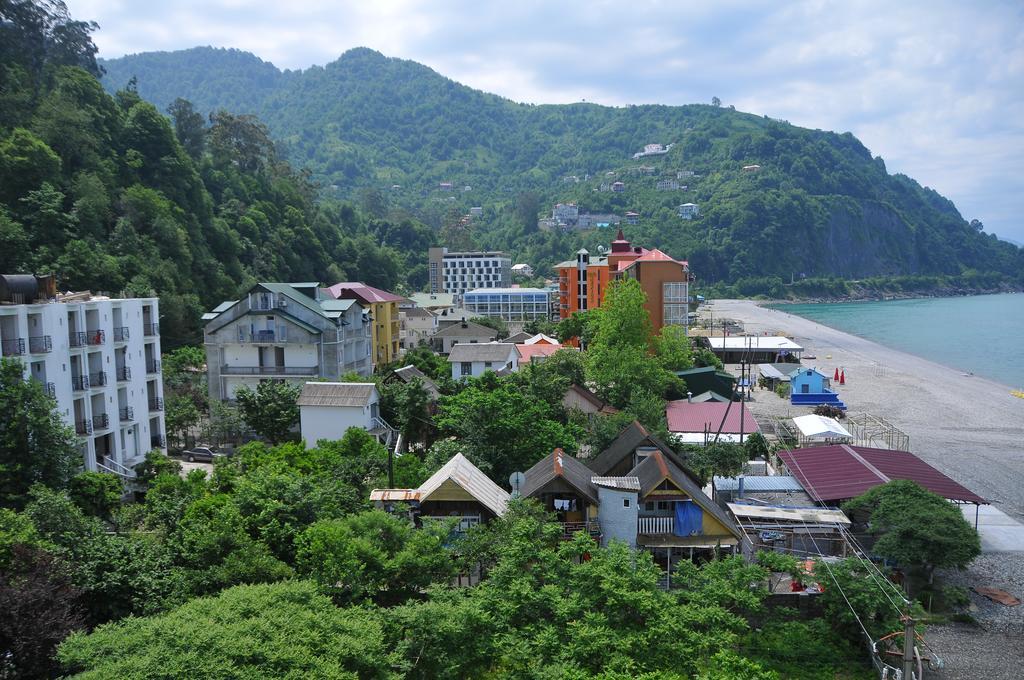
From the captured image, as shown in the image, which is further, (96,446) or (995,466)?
(995,466)

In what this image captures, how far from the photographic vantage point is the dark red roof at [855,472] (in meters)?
24.5

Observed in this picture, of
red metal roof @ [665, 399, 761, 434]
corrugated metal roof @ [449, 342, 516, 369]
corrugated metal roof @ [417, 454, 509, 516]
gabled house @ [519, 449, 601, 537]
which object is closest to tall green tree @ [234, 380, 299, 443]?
corrugated metal roof @ [417, 454, 509, 516]

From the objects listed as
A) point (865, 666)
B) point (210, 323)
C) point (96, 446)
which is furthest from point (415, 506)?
point (210, 323)

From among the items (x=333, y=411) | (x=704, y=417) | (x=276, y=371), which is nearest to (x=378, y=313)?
(x=276, y=371)

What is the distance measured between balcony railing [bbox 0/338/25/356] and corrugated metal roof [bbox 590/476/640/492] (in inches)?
773

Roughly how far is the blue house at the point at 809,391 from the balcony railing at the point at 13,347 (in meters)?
44.6

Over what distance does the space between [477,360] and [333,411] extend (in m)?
16.9

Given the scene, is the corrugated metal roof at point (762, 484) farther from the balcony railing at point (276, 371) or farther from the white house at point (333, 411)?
the balcony railing at point (276, 371)

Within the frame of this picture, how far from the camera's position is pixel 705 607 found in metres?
15.9

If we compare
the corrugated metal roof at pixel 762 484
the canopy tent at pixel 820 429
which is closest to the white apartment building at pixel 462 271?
the canopy tent at pixel 820 429

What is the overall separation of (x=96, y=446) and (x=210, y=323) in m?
12.2

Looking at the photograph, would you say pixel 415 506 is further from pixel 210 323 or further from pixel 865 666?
pixel 210 323

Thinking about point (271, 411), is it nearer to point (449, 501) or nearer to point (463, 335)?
point (449, 501)

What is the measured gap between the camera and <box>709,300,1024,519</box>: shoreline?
112 ft
